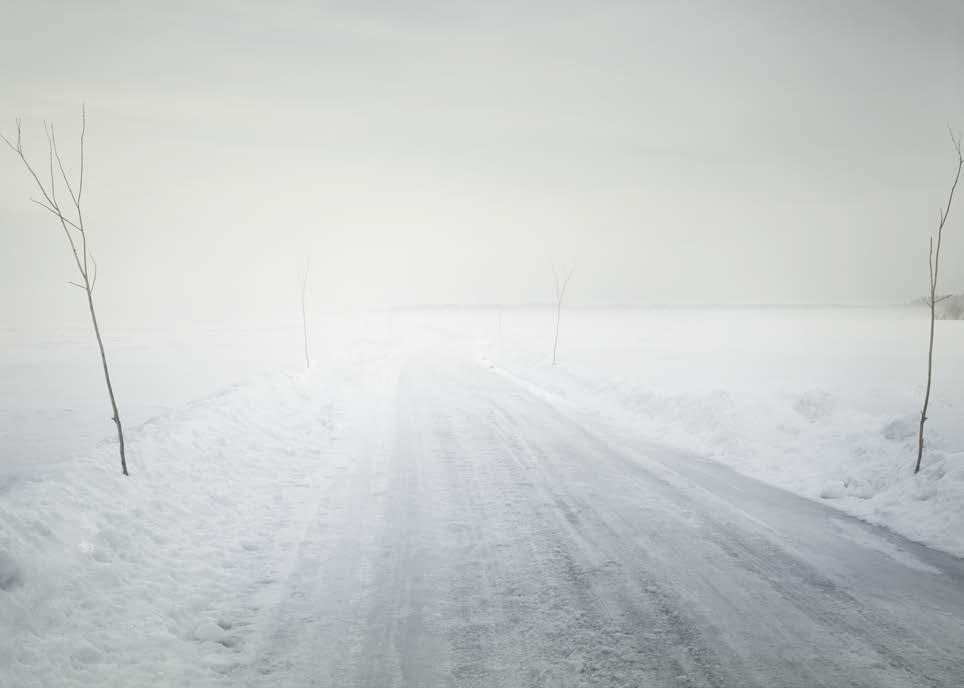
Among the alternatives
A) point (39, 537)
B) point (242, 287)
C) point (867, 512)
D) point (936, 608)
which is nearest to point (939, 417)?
point (867, 512)

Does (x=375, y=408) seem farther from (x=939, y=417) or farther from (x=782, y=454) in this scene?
(x=939, y=417)

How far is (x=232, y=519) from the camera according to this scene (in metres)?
5.78

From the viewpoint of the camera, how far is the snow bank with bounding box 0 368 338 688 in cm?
322

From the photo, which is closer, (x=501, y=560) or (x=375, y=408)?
(x=501, y=560)

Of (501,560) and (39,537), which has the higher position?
(39,537)

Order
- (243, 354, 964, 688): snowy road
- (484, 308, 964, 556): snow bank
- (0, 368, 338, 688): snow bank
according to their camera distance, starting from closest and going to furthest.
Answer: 1. (243, 354, 964, 688): snowy road
2. (0, 368, 338, 688): snow bank
3. (484, 308, 964, 556): snow bank

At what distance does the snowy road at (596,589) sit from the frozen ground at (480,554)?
25mm

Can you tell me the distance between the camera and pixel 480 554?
15.7 ft

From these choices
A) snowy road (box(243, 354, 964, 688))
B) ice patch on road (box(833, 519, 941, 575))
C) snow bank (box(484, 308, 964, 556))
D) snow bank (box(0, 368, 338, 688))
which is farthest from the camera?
snow bank (box(484, 308, 964, 556))

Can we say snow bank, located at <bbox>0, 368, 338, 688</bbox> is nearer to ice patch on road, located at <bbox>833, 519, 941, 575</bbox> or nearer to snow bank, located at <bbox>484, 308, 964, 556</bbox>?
ice patch on road, located at <bbox>833, 519, 941, 575</bbox>

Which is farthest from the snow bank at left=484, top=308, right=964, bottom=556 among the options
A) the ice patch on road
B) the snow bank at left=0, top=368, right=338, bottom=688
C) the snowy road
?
the snow bank at left=0, top=368, right=338, bottom=688

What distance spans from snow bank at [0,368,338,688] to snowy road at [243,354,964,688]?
428 mm

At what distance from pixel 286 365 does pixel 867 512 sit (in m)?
23.2

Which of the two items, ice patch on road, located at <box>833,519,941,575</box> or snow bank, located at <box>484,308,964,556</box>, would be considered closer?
ice patch on road, located at <box>833,519,941,575</box>
